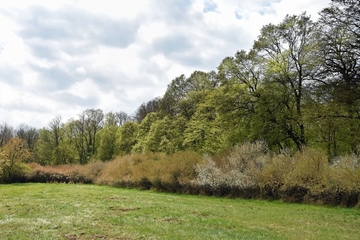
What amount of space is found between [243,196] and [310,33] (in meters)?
18.6

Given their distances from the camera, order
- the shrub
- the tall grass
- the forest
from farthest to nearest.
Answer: the shrub < the forest < the tall grass

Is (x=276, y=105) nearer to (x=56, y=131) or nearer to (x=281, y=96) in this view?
(x=281, y=96)

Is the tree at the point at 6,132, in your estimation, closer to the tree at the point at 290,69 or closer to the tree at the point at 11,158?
the tree at the point at 11,158

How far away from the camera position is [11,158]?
47.9 metres

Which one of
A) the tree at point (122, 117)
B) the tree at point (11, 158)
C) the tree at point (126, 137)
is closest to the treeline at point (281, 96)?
the tree at point (126, 137)

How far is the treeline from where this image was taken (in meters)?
24.0

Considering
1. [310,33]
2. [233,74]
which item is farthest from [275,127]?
[310,33]

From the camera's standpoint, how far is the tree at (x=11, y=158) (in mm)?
46125

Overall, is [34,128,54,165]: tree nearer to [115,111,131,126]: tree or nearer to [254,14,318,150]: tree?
[115,111,131,126]: tree

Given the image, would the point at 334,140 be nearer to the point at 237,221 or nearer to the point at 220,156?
the point at 220,156

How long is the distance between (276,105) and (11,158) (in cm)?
4220

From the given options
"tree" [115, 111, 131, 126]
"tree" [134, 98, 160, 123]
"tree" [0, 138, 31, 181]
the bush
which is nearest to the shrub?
the bush

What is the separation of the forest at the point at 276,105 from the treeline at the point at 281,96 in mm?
85

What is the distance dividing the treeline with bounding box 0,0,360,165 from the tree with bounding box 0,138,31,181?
69.8 feet
